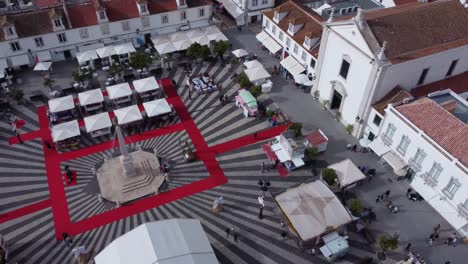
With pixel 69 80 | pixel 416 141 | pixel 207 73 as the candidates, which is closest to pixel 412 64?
pixel 416 141

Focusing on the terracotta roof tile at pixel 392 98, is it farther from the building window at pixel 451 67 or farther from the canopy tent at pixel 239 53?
the canopy tent at pixel 239 53

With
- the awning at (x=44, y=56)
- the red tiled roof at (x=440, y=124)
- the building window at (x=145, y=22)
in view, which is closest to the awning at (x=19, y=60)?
the awning at (x=44, y=56)

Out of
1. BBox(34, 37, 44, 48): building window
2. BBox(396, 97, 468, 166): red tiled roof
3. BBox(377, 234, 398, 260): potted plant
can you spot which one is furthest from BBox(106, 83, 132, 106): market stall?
BBox(377, 234, 398, 260): potted plant

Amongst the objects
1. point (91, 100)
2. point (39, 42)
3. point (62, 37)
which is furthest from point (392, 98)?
point (39, 42)

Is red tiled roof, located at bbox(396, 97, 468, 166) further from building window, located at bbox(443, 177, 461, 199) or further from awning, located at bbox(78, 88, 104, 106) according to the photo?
awning, located at bbox(78, 88, 104, 106)

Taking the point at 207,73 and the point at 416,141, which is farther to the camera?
the point at 207,73

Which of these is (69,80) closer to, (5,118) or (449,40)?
(5,118)
